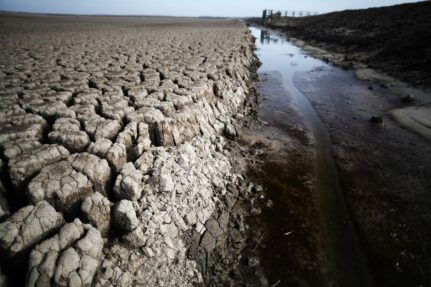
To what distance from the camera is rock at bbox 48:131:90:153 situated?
2469mm

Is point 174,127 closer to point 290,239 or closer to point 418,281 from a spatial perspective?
point 290,239

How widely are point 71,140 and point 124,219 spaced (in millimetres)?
1017

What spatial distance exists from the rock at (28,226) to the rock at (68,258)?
11 centimetres

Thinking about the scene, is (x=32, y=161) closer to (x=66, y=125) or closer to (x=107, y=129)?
(x=66, y=125)

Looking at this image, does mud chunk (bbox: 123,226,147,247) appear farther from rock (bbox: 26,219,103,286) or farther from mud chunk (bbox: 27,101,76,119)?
mud chunk (bbox: 27,101,76,119)

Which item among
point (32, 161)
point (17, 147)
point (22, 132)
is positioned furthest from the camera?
point (22, 132)

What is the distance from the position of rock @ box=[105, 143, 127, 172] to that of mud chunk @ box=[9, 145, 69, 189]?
0.39 metres

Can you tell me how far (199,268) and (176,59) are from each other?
544cm

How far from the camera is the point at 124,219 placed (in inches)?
83.7

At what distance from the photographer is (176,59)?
21.1 feet

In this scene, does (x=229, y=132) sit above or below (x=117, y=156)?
below

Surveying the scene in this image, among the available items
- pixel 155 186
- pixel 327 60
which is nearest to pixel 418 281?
pixel 155 186

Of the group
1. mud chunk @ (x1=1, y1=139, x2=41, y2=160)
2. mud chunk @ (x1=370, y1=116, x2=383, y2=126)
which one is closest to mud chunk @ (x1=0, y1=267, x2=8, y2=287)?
mud chunk @ (x1=1, y1=139, x2=41, y2=160)

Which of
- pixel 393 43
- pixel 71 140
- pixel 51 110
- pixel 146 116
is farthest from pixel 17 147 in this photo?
pixel 393 43
